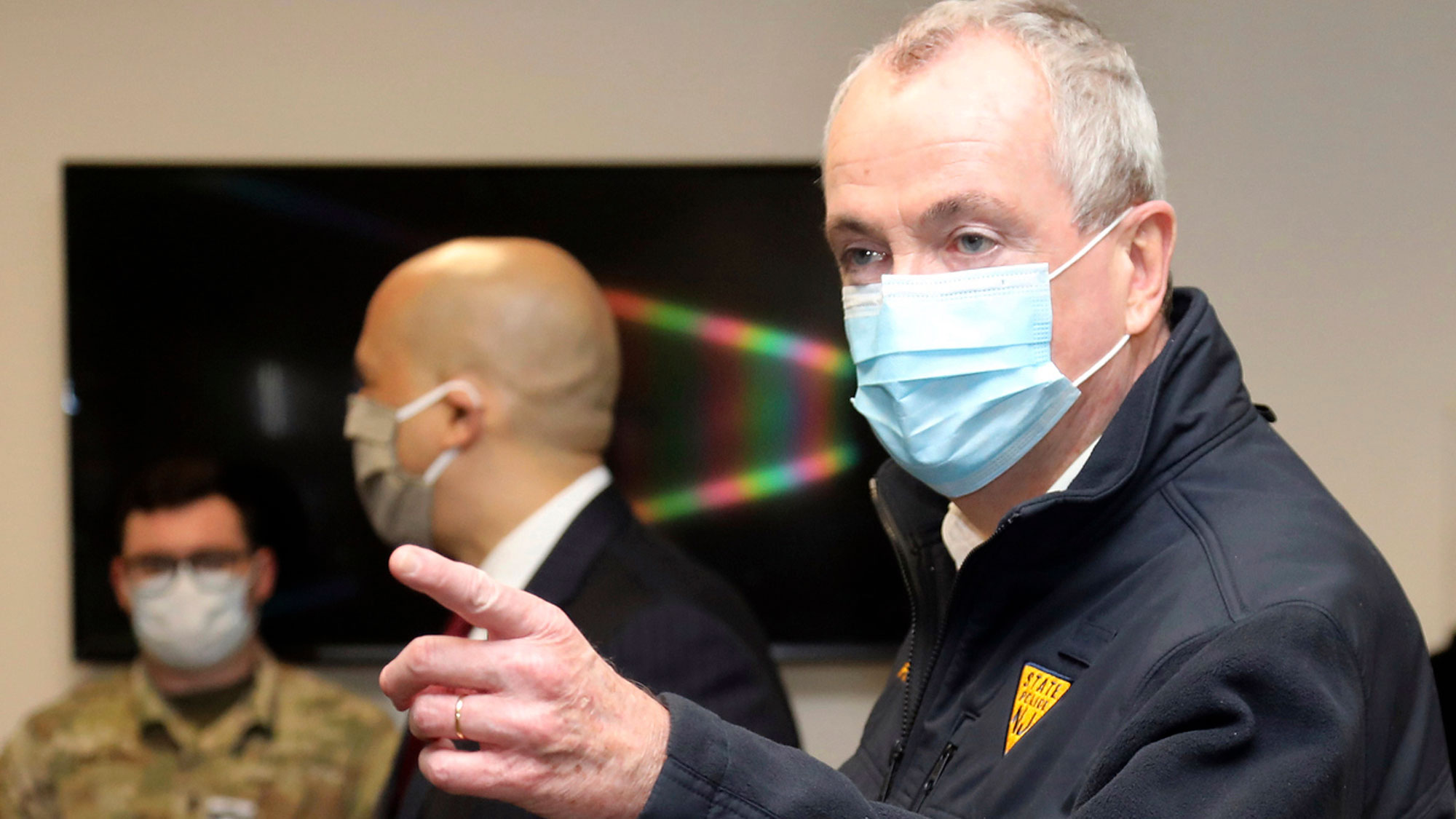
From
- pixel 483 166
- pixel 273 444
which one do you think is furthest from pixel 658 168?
pixel 273 444

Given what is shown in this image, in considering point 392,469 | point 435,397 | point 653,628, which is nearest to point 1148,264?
point 653,628

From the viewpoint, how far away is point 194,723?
8.24 feet

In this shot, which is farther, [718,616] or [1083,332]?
[718,616]

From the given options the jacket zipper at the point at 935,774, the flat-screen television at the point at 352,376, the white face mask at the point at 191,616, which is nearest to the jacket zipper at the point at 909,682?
the jacket zipper at the point at 935,774

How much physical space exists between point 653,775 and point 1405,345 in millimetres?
2392

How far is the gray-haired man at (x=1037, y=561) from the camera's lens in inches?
30.7

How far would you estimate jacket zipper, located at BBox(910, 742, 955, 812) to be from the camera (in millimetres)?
1066

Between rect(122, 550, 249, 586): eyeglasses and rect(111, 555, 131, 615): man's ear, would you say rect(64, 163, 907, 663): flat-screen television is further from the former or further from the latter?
rect(122, 550, 249, 586): eyeglasses

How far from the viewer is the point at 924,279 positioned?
115 centimetres

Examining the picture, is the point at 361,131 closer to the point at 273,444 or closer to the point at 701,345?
the point at 273,444

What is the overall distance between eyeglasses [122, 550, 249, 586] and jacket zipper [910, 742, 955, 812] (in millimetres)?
1865

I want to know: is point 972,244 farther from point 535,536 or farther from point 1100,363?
point 535,536

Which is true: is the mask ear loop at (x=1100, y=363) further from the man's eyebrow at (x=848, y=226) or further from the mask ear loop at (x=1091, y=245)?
the man's eyebrow at (x=848, y=226)

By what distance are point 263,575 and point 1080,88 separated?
6.89 feet
